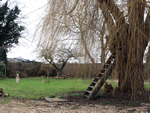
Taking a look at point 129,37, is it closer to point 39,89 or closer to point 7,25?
point 39,89

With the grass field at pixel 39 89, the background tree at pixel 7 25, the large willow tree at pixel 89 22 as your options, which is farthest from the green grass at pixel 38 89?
the background tree at pixel 7 25

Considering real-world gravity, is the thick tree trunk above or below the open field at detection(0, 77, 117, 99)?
above

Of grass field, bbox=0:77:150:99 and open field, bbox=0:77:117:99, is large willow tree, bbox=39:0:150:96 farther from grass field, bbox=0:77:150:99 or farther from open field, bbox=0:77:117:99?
open field, bbox=0:77:117:99

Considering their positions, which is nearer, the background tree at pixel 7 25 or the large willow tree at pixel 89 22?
the large willow tree at pixel 89 22

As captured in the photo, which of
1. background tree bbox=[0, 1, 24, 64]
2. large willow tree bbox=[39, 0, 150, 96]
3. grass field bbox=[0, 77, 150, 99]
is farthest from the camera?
background tree bbox=[0, 1, 24, 64]

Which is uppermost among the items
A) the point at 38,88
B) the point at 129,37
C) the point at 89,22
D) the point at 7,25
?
the point at 7,25

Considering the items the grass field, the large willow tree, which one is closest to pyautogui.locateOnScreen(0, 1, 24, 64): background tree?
the grass field

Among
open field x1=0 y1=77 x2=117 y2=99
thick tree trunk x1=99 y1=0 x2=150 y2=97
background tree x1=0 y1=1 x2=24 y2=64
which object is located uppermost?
background tree x1=0 y1=1 x2=24 y2=64

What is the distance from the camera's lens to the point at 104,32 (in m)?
4.38

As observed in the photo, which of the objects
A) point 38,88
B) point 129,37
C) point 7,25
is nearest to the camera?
point 129,37

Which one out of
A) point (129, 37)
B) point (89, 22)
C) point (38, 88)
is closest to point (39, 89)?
point (38, 88)

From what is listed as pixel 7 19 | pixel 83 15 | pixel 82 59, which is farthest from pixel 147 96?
pixel 7 19

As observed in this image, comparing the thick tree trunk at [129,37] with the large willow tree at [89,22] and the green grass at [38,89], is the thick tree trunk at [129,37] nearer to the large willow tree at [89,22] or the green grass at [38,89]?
the large willow tree at [89,22]

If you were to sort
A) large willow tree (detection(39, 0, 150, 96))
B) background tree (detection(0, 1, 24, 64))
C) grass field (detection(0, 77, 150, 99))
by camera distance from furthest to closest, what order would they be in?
background tree (detection(0, 1, 24, 64)), grass field (detection(0, 77, 150, 99)), large willow tree (detection(39, 0, 150, 96))
